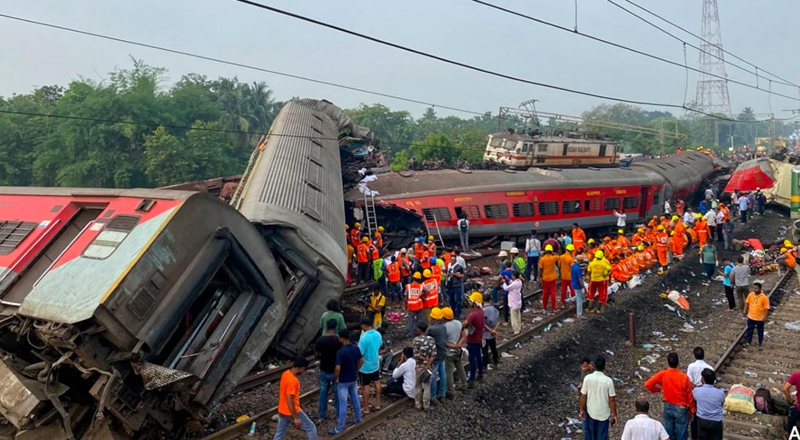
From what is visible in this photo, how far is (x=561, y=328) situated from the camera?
1269 centimetres

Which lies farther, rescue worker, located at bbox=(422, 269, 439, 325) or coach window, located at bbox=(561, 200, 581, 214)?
coach window, located at bbox=(561, 200, 581, 214)

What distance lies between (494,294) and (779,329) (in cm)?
601

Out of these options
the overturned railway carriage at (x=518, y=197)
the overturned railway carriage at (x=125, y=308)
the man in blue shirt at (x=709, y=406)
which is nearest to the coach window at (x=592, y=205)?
the overturned railway carriage at (x=518, y=197)

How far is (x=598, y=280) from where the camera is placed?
13.8m

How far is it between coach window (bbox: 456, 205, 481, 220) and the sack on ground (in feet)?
37.5

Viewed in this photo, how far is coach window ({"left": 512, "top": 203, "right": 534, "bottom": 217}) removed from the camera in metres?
21.1

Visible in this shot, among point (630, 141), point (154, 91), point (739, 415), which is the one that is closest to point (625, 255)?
point (739, 415)

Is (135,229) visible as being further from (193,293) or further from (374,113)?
(374,113)

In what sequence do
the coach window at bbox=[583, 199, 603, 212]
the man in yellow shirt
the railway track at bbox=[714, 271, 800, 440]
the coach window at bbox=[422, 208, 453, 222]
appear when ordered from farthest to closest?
the coach window at bbox=[583, 199, 603, 212], the coach window at bbox=[422, 208, 453, 222], the man in yellow shirt, the railway track at bbox=[714, 271, 800, 440]

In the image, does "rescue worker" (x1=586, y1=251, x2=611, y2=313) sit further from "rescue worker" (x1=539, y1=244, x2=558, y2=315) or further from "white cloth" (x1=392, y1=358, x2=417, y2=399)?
"white cloth" (x1=392, y1=358, x2=417, y2=399)

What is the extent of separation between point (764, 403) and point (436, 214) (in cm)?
1198

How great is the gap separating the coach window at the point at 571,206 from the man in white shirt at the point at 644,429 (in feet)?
54.9

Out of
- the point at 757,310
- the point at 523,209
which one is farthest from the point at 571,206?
the point at 757,310

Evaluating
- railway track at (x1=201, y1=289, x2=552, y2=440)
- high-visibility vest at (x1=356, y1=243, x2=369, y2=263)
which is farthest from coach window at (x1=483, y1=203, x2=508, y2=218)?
railway track at (x1=201, y1=289, x2=552, y2=440)
